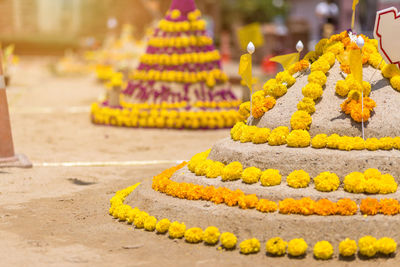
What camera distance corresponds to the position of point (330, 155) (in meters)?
6.45

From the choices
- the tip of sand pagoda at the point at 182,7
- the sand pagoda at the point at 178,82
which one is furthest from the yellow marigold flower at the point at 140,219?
the tip of sand pagoda at the point at 182,7

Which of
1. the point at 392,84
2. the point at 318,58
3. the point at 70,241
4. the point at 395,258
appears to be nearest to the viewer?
the point at 395,258

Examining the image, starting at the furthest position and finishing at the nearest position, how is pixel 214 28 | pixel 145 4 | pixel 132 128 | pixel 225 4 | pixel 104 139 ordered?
1. pixel 225 4
2. pixel 214 28
3. pixel 145 4
4. pixel 132 128
5. pixel 104 139

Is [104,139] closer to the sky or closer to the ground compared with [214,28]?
closer to the ground

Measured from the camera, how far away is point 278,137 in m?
6.72

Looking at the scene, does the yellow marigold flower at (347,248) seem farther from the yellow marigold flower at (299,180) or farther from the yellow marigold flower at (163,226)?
the yellow marigold flower at (163,226)

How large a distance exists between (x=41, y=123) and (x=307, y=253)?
1000cm

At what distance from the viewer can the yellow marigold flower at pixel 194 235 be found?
20.2 feet

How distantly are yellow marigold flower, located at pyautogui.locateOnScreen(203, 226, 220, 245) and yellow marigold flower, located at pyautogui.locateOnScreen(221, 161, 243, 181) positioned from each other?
0.67 meters

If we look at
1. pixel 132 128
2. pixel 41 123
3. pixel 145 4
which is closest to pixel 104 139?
pixel 132 128

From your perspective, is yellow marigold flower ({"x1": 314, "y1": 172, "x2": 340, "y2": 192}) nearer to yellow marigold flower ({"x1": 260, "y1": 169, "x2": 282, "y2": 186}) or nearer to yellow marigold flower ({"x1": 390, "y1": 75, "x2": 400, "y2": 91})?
yellow marigold flower ({"x1": 260, "y1": 169, "x2": 282, "y2": 186})

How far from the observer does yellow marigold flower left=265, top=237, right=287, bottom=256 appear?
582cm

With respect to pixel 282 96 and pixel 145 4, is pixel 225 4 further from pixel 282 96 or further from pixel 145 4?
pixel 282 96

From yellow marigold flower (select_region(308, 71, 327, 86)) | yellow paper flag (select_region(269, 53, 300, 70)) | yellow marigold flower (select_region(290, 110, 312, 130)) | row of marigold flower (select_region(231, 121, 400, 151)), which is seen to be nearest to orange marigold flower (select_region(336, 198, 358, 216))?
row of marigold flower (select_region(231, 121, 400, 151))
